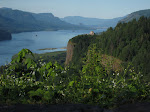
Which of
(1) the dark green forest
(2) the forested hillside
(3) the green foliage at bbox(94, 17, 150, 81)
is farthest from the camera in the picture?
(2) the forested hillside

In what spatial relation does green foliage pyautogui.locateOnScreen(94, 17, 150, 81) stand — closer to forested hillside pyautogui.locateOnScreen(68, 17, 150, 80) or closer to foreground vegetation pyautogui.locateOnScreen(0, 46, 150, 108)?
forested hillside pyautogui.locateOnScreen(68, 17, 150, 80)

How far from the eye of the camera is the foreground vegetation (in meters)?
4.65

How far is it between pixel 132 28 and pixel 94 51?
389 ft

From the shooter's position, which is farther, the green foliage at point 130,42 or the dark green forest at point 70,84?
the green foliage at point 130,42

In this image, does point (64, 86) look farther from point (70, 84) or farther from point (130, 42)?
point (130, 42)

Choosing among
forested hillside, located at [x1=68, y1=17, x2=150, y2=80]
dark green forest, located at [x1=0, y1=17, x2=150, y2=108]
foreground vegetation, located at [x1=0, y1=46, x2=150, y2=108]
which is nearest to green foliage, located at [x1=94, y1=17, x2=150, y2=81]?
forested hillside, located at [x1=68, y1=17, x2=150, y2=80]

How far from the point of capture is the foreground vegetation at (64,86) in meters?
4.65

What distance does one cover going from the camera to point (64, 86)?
16.8 ft

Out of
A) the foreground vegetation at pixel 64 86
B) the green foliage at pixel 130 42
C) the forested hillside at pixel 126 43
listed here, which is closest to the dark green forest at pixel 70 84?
the foreground vegetation at pixel 64 86

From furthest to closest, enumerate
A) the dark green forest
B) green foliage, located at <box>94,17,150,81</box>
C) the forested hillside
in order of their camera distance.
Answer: the forested hillside, green foliage, located at <box>94,17,150,81</box>, the dark green forest

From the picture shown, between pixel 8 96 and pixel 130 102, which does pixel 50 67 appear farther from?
pixel 130 102

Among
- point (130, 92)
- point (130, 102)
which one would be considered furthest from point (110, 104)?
point (130, 92)

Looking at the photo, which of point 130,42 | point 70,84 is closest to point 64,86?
point 70,84

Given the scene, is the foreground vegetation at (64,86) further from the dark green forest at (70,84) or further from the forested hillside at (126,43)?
the forested hillside at (126,43)
